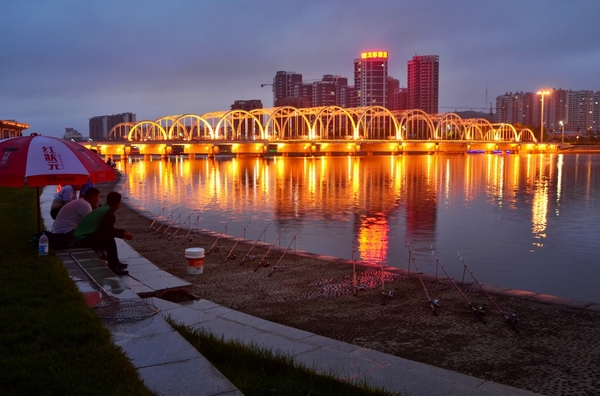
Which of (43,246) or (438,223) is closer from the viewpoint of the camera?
(43,246)

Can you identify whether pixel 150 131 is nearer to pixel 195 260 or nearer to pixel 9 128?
pixel 9 128

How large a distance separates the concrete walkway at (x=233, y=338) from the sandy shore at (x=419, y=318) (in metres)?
0.76

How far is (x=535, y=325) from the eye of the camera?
26.0 feet

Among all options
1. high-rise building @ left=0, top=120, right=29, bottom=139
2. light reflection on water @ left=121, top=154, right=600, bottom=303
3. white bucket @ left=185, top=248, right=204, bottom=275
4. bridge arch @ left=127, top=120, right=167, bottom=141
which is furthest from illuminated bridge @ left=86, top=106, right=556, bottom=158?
white bucket @ left=185, top=248, right=204, bottom=275

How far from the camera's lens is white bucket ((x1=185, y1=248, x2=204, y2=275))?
10.9 metres

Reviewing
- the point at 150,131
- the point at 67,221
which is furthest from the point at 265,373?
the point at 150,131

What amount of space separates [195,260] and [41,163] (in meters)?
3.38

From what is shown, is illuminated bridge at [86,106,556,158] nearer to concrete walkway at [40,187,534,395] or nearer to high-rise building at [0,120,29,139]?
high-rise building at [0,120,29,139]

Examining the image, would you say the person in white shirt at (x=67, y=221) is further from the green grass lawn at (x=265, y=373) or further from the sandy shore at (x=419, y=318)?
the green grass lawn at (x=265, y=373)

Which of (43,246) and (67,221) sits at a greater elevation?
(67,221)

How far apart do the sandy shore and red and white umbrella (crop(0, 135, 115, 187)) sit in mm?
2744

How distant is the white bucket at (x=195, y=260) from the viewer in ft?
35.9

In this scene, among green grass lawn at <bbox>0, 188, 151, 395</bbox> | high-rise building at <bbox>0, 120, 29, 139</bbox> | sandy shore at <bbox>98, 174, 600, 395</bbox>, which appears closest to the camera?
green grass lawn at <bbox>0, 188, 151, 395</bbox>

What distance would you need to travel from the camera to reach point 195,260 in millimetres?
11016
